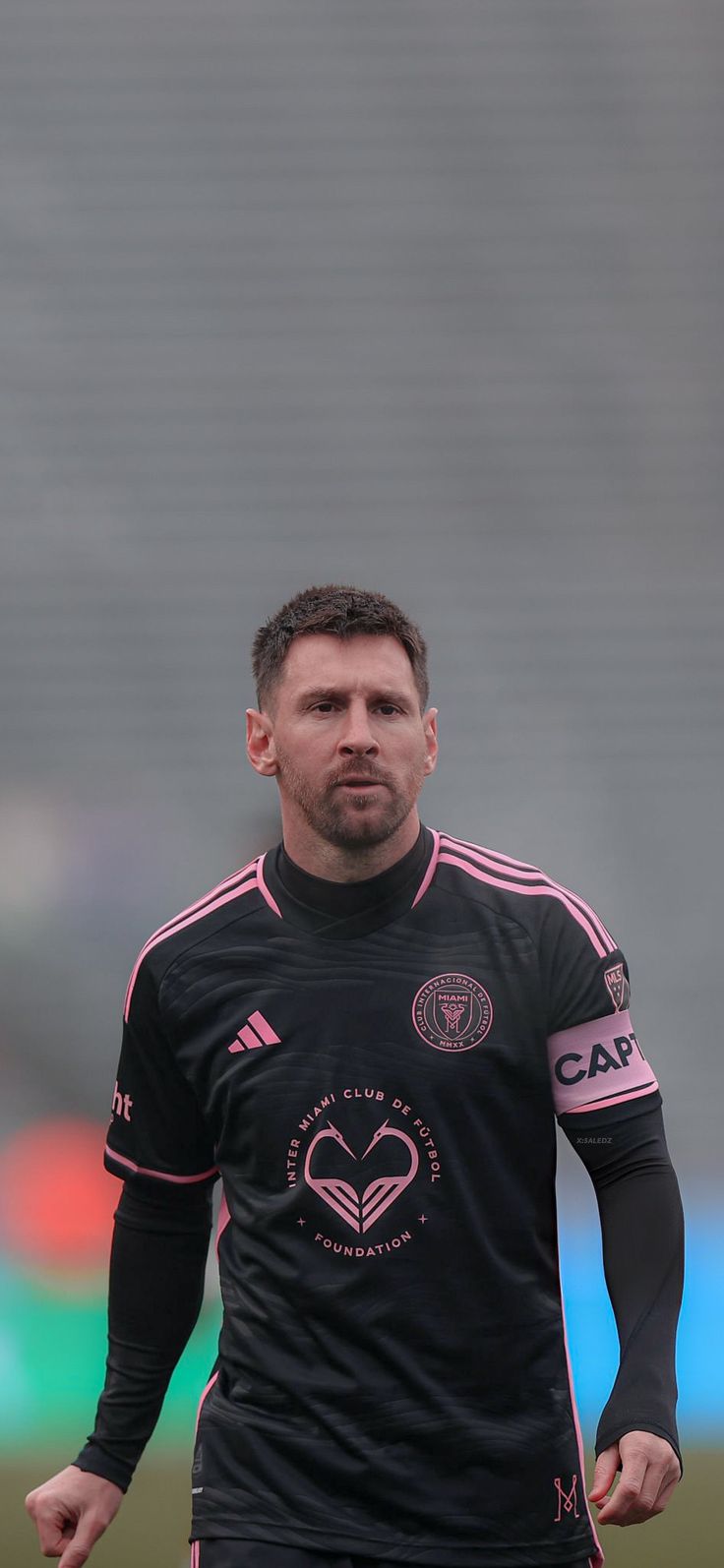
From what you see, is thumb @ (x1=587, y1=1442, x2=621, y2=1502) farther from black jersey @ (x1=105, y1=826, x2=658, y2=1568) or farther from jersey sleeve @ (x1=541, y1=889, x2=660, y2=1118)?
jersey sleeve @ (x1=541, y1=889, x2=660, y2=1118)

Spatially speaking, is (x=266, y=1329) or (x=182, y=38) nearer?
(x=266, y=1329)

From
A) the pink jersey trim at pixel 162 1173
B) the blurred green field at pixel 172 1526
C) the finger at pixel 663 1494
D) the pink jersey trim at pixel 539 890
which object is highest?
the pink jersey trim at pixel 539 890

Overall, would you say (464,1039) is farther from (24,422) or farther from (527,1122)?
(24,422)

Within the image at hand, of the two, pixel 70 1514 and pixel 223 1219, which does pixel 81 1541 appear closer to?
pixel 70 1514

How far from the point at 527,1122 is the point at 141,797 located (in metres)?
2.18

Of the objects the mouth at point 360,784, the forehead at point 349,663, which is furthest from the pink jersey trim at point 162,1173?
the forehead at point 349,663

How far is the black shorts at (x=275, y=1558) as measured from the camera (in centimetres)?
202

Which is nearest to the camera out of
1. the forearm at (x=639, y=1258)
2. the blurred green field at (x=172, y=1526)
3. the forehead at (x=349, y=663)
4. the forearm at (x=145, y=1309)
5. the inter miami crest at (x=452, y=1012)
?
the forearm at (x=639, y=1258)

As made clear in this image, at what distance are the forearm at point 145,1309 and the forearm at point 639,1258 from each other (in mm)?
630

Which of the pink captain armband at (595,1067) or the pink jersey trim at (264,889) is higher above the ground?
the pink jersey trim at (264,889)

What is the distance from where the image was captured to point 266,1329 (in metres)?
2.12

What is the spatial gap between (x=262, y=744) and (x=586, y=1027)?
626 mm

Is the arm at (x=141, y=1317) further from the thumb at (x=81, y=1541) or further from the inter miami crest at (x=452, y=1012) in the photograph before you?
the inter miami crest at (x=452, y=1012)

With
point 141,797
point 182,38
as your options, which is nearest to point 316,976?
point 141,797
